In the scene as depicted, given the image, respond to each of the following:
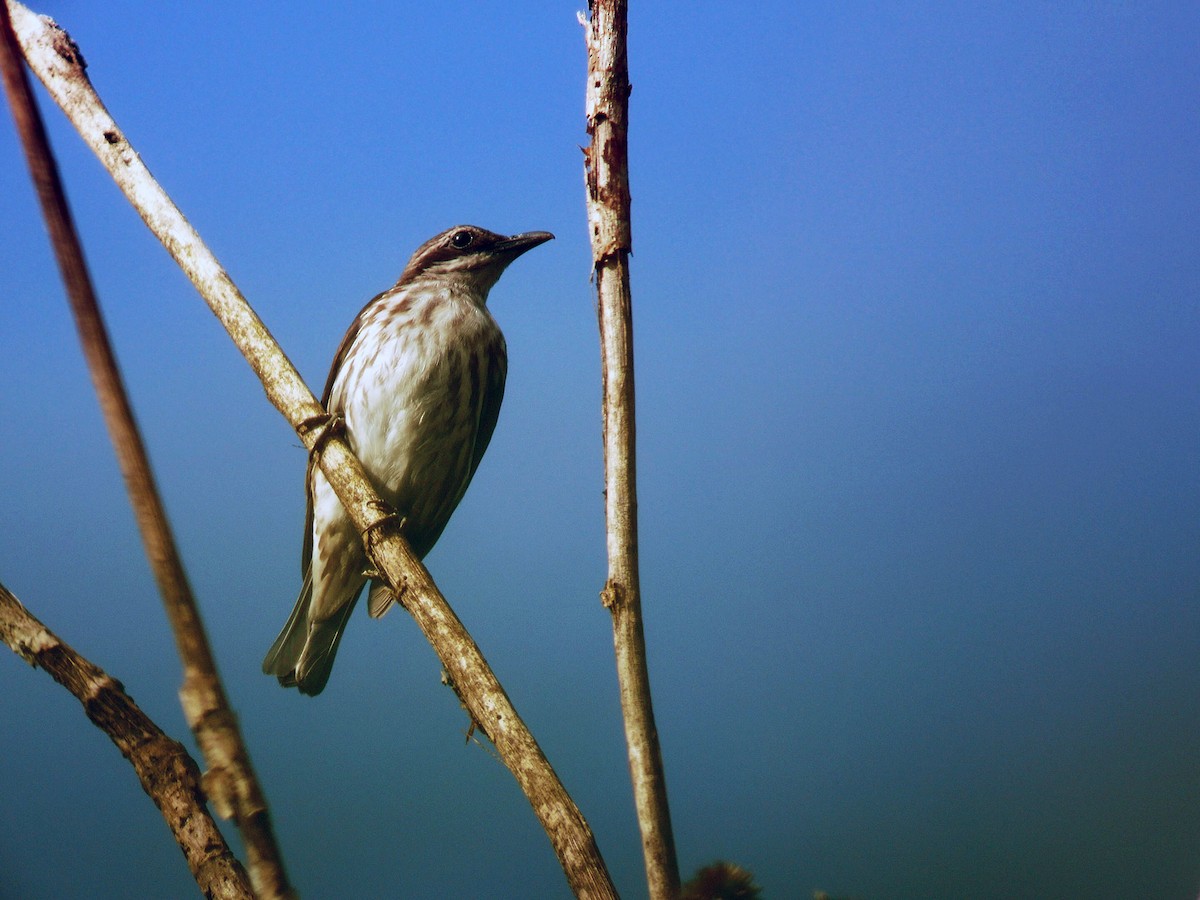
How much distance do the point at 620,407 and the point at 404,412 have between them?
1.18 metres

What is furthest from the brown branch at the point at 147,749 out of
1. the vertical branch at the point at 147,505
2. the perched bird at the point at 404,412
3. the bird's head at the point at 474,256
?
the bird's head at the point at 474,256

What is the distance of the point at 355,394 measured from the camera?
2.25 m

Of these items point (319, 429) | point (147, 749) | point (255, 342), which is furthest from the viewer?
point (319, 429)

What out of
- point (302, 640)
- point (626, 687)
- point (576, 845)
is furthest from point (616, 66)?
point (302, 640)

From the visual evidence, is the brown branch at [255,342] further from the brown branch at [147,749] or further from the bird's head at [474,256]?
the bird's head at [474,256]

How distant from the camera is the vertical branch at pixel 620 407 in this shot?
105 cm

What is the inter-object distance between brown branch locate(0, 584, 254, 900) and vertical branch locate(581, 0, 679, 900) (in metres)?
0.46

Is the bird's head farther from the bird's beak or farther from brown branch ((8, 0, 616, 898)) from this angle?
brown branch ((8, 0, 616, 898))

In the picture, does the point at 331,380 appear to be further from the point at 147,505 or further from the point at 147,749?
the point at 147,505

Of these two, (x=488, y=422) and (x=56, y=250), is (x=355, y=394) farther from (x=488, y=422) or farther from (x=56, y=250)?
(x=56, y=250)

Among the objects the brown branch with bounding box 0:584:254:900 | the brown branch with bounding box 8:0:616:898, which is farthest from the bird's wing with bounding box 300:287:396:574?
the brown branch with bounding box 0:584:254:900

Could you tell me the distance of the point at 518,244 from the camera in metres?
2.46

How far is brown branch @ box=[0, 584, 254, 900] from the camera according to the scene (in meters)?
1.04

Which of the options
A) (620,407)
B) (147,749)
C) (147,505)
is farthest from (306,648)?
(147,505)
